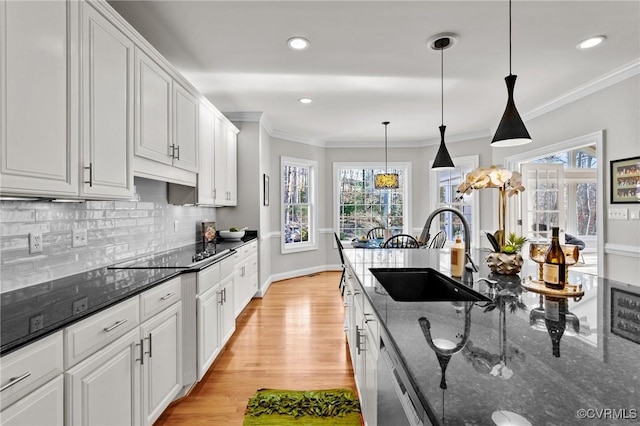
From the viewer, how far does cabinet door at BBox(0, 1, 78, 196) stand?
120 centimetres

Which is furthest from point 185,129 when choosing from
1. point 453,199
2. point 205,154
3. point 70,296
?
point 453,199

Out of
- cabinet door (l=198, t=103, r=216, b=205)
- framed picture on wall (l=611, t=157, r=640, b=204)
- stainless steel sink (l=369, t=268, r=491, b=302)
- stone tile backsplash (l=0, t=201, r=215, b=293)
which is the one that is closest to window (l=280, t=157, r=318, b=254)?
cabinet door (l=198, t=103, r=216, b=205)

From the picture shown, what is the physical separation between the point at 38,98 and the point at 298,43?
1915 mm

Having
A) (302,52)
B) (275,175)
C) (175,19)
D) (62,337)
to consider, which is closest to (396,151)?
(275,175)

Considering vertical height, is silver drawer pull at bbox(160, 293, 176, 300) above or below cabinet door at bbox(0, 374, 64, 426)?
above

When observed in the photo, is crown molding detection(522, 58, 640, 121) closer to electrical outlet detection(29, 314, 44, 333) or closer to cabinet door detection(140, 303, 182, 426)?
cabinet door detection(140, 303, 182, 426)

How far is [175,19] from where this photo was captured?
2316 mm

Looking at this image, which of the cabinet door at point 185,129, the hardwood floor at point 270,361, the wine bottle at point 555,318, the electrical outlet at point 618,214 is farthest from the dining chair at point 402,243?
the wine bottle at point 555,318

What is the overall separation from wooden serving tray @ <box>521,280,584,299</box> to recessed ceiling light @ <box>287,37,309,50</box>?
2.37 metres

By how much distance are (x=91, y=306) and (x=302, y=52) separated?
2.50 meters

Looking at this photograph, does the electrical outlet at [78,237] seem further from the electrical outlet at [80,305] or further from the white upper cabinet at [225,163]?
the white upper cabinet at [225,163]

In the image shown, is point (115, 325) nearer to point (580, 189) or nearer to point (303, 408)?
point (303, 408)

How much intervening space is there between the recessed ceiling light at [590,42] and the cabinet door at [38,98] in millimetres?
3663

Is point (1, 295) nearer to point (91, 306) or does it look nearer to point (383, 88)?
point (91, 306)
